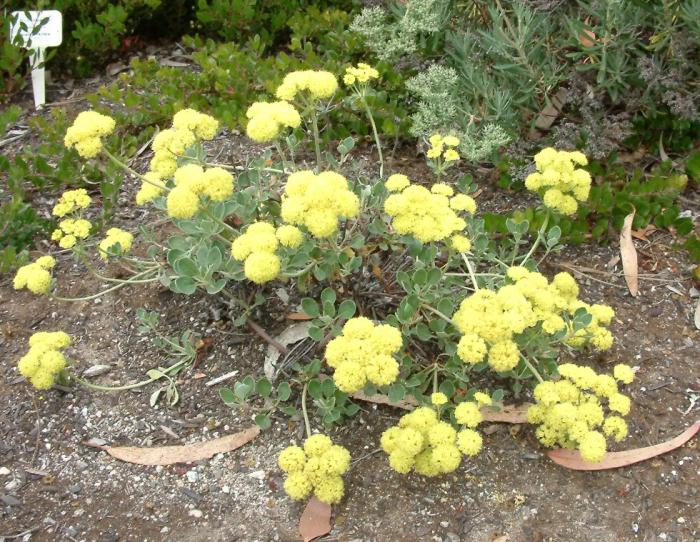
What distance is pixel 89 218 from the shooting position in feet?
13.9

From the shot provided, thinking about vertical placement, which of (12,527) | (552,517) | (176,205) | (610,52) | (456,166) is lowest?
(12,527)

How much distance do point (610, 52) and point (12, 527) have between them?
11.4 ft

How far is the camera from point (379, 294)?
3.22 meters

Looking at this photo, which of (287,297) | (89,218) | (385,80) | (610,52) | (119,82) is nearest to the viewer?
(287,297)

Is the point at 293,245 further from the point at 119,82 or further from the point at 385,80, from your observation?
the point at 119,82

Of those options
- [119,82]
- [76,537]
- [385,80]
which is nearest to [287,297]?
[76,537]

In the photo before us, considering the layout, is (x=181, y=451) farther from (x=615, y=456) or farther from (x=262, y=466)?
(x=615, y=456)

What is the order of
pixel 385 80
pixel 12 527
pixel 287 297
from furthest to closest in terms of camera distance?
1. pixel 385 80
2. pixel 287 297
3. pixel 12 527

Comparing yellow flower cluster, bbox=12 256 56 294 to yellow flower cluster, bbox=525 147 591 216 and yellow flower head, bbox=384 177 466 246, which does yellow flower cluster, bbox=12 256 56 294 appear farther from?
yellow flower cluster, bbox=525 147 591 216

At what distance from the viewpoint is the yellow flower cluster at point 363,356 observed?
2428mm

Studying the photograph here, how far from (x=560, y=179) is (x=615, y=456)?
44.0 inches

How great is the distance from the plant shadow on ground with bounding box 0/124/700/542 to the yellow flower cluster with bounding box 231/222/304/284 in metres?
0.77

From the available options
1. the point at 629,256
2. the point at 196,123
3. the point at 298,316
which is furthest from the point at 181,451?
the point at 629,256

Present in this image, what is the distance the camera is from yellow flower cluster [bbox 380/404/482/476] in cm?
253
